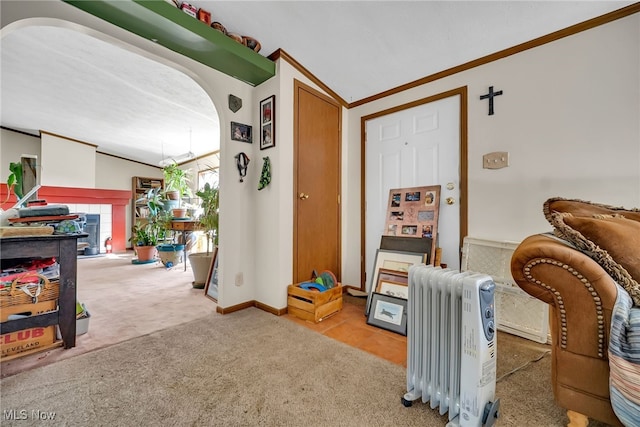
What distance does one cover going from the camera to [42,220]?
1.72 meters

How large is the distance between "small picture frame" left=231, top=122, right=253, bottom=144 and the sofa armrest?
225cm

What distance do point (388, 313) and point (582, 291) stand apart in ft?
4.21

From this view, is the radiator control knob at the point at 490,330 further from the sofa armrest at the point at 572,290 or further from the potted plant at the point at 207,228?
the potted plant at the point at 207,228

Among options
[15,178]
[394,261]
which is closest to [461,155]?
[394,261]

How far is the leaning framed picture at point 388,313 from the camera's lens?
2.00 meters

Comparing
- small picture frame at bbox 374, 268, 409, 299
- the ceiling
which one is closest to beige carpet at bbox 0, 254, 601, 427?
small picture frame at bbox 374, 268, 409, 299

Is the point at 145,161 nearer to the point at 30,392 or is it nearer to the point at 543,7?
the point at 30,392

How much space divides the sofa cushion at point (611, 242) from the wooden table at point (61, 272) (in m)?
2.72

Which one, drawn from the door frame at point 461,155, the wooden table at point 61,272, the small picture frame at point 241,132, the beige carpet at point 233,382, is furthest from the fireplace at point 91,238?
the door frame at point 461,155

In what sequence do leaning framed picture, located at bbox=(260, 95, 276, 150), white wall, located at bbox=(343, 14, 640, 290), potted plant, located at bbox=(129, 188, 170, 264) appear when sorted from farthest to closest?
potted plant, located at bbox=(129, 188, 170, 264) < leaning framed picture, located at bbox=(260, 95, 276, 150) < white wall, located at bbox=(343, 14, 640, 290)

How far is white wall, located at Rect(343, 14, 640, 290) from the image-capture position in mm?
1667

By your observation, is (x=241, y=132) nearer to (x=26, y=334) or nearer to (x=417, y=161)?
(x=417, y=161)

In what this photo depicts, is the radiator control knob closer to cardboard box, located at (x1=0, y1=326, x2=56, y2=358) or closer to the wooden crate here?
the wooden crate

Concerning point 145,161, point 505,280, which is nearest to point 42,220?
point 505,280
